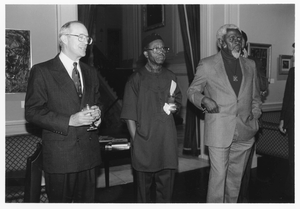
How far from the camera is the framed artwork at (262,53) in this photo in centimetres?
504

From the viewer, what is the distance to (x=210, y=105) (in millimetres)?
2355

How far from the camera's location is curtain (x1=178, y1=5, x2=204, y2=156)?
496cm

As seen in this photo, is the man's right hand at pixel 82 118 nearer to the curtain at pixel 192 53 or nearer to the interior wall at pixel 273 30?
the curtain at pixel 192 53

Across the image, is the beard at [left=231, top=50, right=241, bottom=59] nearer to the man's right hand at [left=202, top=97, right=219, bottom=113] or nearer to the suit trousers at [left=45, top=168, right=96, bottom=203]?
the man's right hand at [left=202, top=97, right=219, bottom=113]

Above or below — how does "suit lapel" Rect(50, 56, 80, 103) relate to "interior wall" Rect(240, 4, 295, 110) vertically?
below

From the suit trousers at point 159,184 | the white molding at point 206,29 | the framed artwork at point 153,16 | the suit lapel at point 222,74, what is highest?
the framed artwork at point 153,16

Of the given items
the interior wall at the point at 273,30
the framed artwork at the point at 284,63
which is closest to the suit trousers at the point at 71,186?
the interior wall at the point at 273,30

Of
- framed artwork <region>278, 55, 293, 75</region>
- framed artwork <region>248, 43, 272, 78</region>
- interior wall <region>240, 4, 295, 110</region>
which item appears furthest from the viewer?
framed artwork <region>278, 55, 293, 75</region>

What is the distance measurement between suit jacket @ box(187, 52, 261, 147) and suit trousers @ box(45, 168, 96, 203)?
107cm

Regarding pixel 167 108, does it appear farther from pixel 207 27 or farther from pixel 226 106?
pixel 207 27

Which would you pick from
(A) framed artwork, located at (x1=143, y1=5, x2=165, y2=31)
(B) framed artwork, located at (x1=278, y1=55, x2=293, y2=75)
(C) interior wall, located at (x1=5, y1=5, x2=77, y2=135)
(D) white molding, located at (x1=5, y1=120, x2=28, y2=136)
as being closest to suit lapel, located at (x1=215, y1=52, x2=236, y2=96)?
(C) interior wall, located at (x1=5, y1=5, x2=77, y2=135)

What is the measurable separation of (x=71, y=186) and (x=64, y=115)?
53cm

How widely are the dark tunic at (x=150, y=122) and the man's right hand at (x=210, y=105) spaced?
335mm

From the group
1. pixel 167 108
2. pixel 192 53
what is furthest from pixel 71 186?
pixel 192 53
